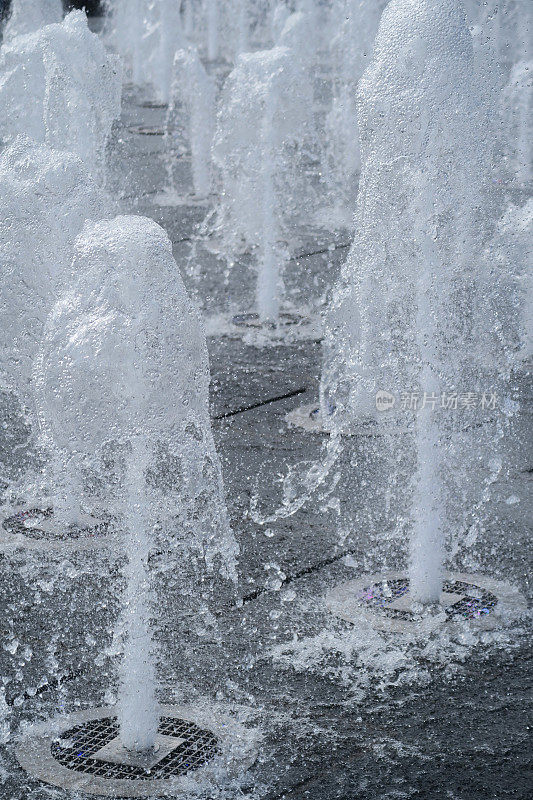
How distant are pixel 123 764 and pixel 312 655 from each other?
1093mm

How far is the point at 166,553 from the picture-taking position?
6.95 meters

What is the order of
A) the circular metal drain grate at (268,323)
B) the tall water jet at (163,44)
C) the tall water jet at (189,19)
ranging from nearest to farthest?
the circular metal drain grate at (268,323)
the tall water jet at (163,44)
the tall water jet at (189,19)

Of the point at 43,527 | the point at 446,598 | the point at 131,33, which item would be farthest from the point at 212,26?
the point at 446,598

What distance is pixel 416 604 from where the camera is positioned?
248 inches

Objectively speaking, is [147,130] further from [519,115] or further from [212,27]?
[212,27]

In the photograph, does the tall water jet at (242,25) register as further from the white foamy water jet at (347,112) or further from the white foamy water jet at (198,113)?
the white foamy water jet at (198,113)

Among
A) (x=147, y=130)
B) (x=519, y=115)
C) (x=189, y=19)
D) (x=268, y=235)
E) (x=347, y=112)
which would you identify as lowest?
(x=147, y=130)

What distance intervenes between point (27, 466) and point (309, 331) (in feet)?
11.1

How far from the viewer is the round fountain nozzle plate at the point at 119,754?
16.2 feet

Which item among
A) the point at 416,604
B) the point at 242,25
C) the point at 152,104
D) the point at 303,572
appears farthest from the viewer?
the point at 242,25

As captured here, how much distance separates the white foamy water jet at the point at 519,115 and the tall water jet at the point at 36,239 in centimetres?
1065

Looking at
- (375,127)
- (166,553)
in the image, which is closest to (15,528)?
(166,553)

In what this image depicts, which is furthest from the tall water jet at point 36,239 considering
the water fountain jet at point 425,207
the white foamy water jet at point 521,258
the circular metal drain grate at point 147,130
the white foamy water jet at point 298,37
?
the white foamy water jet at point 298,37

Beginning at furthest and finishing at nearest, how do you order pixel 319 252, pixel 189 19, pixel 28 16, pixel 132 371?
pixel 189 19 → pixel 28 16 → pixel 319 252 → pixel 132 371
